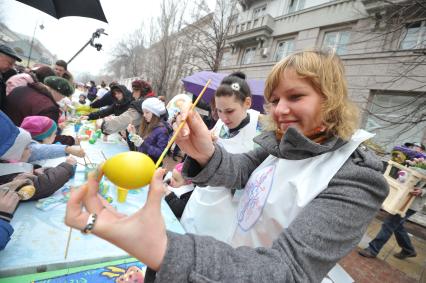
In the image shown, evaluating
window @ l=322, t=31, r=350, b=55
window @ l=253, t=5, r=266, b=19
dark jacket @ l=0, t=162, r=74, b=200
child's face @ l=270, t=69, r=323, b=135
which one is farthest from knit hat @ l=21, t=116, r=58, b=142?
window @ l=253, t=5, r=266, b=19

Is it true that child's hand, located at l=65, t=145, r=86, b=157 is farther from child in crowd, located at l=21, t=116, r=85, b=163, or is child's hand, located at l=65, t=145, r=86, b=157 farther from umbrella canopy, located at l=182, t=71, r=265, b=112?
umbrella canopy, located at l=182, t=71, r=265, b=112

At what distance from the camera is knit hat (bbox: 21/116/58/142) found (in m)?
2.36

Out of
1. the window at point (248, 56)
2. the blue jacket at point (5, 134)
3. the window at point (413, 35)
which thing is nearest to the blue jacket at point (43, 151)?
the blue jacket at point (5, 134)

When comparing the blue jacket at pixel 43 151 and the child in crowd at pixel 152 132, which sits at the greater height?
the child in crowd at pixel 152 132

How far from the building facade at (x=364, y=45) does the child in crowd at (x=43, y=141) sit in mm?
4174

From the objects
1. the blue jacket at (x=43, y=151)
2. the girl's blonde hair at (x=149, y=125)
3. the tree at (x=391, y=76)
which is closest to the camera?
the blue jacket at (x=43, y=151)

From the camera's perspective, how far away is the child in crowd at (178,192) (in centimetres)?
214

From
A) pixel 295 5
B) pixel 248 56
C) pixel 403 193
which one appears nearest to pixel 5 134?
pixel 403 193

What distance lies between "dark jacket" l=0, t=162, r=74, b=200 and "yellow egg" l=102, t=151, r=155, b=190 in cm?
149

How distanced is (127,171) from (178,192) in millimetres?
1727

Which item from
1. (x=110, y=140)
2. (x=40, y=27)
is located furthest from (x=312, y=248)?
(x=40, y=27)

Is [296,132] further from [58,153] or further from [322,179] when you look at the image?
[58,153]

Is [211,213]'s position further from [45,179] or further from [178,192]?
[45,179]

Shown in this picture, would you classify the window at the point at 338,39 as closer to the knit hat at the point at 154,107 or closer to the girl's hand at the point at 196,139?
the knit hat at the point at 154,107
